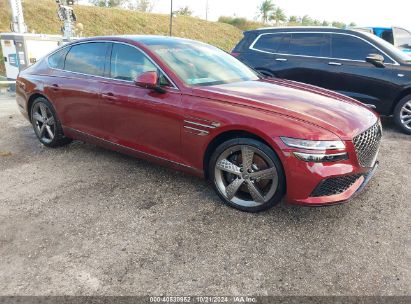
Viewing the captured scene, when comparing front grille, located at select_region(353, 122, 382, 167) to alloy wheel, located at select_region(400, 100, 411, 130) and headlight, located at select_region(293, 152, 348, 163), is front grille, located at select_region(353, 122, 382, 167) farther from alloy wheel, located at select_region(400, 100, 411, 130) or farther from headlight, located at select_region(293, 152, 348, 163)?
alloy wheel, located at select_region(400, 100, 411, 130)

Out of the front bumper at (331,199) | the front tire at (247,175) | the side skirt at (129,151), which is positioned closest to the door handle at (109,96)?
the side skirt at (129,151)

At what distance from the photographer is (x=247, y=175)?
318cm

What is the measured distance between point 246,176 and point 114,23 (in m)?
22.5

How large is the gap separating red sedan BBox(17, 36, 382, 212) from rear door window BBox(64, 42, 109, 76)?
14 millimetres

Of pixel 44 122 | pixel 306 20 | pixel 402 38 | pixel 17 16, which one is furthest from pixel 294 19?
pixel 44 122

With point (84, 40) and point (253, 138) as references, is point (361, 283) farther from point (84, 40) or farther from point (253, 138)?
point (84, 40)

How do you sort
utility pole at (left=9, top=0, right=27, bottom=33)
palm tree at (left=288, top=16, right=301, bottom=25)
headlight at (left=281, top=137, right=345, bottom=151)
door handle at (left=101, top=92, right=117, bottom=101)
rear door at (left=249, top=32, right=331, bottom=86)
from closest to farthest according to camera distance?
headlight at (left=281, top=137, right=345, bottom=151) → door handle at (left=101, top=92, right=117, bottom=101) → rear door at (left=249, top=32, right=331, bottom=86) → utility pole at (left=9, top=0, right=27, bottom=33) → palm tree at (left=288, top=16, right=301, bottom=25)

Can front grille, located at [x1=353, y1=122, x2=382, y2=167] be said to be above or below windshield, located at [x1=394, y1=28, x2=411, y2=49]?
below

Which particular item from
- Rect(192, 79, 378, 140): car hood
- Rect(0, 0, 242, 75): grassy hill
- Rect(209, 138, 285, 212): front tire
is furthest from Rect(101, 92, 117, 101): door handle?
Rect(0, 0, 242, 75): grassy hill

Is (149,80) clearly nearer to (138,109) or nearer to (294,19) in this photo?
(138,109)

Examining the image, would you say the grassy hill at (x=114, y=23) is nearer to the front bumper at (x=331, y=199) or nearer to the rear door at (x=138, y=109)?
the rear door at (x=138, y=109)

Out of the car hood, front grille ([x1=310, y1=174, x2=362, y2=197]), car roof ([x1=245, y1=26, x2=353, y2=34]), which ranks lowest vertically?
front grille ([x1=310, y1=174, x2=362, y2=197])

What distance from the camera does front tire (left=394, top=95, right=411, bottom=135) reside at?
5871mm

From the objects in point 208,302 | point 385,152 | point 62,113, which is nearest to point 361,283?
point 208,302
